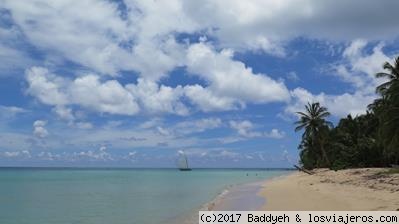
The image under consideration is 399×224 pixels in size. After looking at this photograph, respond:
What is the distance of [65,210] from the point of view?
97.8 ft

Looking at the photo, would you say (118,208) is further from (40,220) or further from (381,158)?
(381,158)

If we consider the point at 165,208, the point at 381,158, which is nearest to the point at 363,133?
the point at 381,158

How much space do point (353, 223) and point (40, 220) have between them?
17.4 metres

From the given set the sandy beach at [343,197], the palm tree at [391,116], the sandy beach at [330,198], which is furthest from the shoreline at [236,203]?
the palm tree at [391,116]

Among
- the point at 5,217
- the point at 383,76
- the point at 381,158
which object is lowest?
the point at 5,217

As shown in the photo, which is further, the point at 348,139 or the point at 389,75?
the point at 348,139

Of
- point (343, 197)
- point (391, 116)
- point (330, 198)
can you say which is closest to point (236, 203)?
point (330, 198)

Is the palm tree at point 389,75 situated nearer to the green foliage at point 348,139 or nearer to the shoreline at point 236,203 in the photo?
the green foliage at point 348,139

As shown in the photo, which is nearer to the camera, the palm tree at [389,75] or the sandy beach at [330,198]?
the sandy beach at [330,198]

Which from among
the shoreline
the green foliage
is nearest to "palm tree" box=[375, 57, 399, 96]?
the green foliage

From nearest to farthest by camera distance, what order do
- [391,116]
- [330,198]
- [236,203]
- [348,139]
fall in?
[330,198]
[236,203]
[391,116]
[348,139]

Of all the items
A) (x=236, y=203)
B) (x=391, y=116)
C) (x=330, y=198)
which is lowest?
(x=236, y=203)

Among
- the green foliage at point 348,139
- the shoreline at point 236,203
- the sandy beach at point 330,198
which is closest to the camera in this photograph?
the sandy beach at point 330,198

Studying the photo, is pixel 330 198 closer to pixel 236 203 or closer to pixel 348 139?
pixel 236 203
